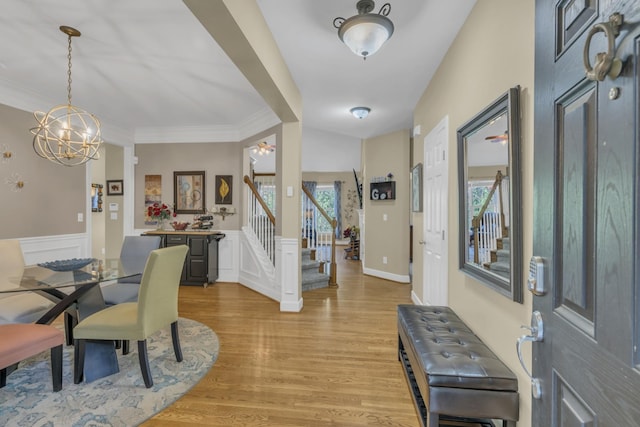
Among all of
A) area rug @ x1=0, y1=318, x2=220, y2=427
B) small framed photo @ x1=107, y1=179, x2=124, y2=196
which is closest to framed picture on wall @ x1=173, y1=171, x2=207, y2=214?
small framed photo @ x1=107, y1=179, x2=124, y2=196

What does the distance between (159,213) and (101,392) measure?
11.7 ft

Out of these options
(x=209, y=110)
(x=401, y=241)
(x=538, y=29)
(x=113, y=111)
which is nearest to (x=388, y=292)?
(x=401, y=241)

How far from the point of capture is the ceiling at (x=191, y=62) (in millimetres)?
2252

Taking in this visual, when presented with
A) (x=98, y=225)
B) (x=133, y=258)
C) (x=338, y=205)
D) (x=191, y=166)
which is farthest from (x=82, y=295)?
(x=338, y=205)

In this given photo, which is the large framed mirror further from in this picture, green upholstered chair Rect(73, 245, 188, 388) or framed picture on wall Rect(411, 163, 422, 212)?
green upholstered chair Rect(73, 245, 188, 388)

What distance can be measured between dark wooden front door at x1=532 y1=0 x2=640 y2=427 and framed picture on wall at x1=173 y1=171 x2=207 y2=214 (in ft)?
17.2

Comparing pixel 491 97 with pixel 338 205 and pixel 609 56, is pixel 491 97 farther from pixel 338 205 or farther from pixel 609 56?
pixel 338 205

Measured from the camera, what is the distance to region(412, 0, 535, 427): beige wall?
149 cm

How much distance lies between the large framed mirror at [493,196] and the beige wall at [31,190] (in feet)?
16.1

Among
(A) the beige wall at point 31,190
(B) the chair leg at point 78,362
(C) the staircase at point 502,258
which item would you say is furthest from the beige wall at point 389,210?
(A) the beige wall at point 31,190

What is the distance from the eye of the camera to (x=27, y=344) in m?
1.84

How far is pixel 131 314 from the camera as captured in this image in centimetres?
221

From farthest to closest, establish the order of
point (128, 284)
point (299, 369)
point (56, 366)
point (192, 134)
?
point (192, 134), point (128, 284), point (299, 369), point (56, 366)

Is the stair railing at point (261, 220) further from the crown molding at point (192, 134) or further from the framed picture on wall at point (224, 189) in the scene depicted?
the crown molding at point (192, 134)
